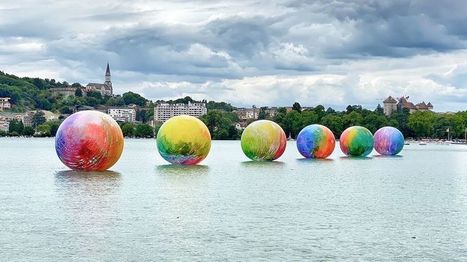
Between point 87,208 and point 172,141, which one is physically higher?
point 172,141

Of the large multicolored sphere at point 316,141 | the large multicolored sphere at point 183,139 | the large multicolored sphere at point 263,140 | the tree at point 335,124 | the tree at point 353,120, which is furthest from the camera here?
the tree at point 353,120

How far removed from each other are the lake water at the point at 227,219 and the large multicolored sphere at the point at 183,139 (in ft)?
15.2

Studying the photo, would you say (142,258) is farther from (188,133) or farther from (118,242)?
(188,133)

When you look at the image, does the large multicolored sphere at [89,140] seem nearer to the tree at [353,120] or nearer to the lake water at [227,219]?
the lake water at [227,219]

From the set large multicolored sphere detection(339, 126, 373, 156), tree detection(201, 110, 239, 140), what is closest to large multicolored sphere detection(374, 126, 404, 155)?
large multicolored sphere detection(339, 126, 373, 156)

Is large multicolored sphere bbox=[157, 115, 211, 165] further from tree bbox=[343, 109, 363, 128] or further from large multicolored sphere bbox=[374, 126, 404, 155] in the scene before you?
tree bbox=[343, 109, 363, 128]

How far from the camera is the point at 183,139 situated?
4012cm

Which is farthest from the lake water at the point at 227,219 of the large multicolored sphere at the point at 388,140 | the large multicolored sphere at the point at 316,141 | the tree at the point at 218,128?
the tree at the point at 218,128

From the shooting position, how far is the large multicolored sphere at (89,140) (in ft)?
113

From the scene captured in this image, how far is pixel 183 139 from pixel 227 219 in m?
19.3

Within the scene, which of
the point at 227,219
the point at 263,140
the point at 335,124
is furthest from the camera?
the point at 335,124

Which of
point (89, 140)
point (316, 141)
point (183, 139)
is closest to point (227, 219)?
point (89, 140)

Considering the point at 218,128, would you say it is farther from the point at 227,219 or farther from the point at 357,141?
the point at 227,219

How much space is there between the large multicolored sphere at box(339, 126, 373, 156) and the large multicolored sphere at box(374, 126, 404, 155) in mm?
5408
